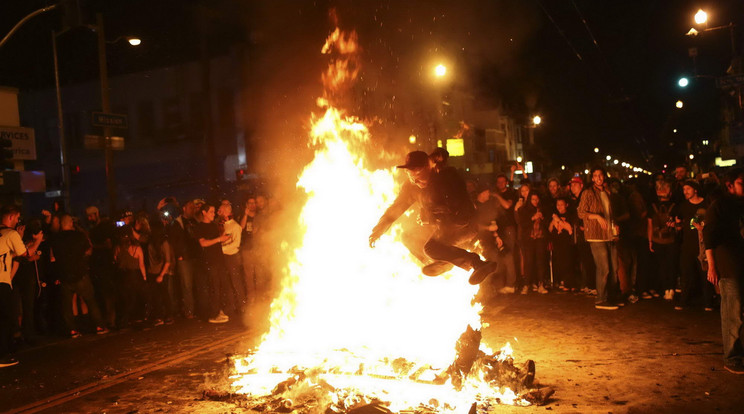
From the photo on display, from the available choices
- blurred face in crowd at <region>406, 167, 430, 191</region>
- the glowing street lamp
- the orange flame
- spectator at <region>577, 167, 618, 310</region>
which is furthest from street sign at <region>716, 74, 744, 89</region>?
blurred face in crowd at <region>406, 167, 430, 191</region>

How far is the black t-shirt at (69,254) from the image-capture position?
30.7ft

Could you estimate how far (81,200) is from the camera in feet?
109

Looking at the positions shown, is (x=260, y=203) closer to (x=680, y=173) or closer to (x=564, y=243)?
(x=564, y=243)

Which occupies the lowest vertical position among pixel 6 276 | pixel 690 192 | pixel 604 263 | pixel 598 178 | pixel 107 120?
pixel 604 263

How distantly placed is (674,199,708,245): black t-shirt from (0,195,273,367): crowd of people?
6907 mm

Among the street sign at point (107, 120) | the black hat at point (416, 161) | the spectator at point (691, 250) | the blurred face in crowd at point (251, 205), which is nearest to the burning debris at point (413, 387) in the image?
the black hat at point (416, 161)

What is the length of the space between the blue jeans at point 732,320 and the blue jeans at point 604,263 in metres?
2.94

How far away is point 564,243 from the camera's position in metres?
10.8

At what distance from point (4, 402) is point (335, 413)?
146 inches

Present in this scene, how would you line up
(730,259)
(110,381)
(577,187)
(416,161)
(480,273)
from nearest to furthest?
(730,259), (480,273), (416,161), (110,381), (577,187)

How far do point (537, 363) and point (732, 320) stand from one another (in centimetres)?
192

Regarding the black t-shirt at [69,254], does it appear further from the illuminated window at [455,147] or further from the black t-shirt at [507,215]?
the illuminated window at [455,147]

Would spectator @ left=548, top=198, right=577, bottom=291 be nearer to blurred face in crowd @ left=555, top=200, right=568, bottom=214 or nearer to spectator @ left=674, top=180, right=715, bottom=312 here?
blurred face in crowd @ left=555, top=200, right=568, bottom=214

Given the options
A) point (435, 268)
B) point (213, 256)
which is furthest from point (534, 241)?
point (213, 256)
